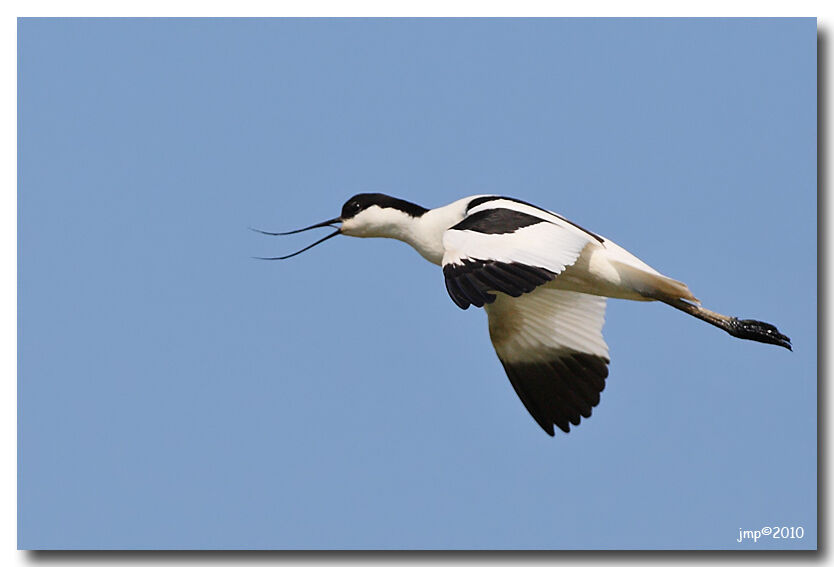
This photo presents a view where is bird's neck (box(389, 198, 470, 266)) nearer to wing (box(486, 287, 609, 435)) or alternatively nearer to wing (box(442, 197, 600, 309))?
wing (box(442, 197, 600, 309))

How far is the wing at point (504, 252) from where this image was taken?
4.12 metres

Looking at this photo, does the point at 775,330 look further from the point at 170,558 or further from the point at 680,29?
the point at 170,558

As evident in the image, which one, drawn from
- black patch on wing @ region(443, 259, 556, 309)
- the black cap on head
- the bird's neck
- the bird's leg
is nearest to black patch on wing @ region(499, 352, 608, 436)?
the bird's leg

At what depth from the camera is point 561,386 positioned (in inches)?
204

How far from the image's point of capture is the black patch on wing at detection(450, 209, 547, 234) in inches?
176

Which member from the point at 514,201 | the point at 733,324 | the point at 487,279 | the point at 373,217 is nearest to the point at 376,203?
the point at 373,217

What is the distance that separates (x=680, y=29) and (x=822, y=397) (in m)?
1.33

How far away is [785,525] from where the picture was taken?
15.8 feet

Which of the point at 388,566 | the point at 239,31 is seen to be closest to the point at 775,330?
the point at 388,566

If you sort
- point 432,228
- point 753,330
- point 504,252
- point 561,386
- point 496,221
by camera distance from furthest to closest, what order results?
point 561,386
point 432,228
point 753,330
point 496,221
point 504,252

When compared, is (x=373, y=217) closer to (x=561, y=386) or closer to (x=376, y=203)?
(x=376, y=203)

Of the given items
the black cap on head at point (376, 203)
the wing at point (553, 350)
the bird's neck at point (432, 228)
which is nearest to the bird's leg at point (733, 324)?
the wing at point (553, 350)

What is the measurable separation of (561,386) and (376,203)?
37.2 inches

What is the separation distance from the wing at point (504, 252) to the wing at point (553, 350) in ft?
2.03
